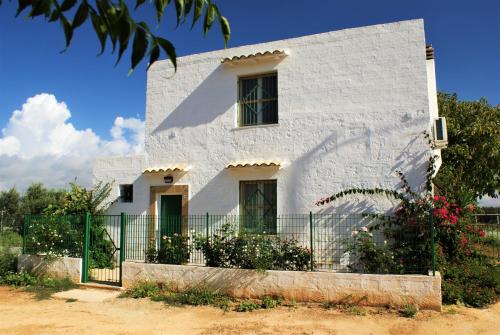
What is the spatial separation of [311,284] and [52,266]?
665cm

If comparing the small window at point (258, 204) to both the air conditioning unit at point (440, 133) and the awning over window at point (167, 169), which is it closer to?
the awning over window at point (167, 169)

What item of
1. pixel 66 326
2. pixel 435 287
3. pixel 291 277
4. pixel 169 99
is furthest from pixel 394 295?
pixel 169 99

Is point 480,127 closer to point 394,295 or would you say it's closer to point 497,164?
point 497,164

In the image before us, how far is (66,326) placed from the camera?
7.15m

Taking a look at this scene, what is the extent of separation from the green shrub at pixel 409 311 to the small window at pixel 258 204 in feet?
12.6

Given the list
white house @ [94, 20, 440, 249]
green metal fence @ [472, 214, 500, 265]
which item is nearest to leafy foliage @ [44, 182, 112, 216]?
white house @ [94, 20, 440, 249]

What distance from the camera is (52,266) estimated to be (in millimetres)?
10703

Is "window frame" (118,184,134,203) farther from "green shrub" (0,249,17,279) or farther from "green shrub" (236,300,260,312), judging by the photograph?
"green shrub" (236,300,260,312)

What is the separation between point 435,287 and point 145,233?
268 inches

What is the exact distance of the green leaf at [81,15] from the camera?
186 centimetres

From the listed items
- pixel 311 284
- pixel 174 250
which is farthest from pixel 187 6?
Answer: pixel 174 250

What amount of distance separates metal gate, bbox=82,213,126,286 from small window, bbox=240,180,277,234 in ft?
9.84

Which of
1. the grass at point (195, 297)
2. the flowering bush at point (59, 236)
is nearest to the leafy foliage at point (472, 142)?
the grass at point (195, 297)

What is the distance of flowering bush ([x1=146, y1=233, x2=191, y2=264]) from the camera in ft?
31.5
